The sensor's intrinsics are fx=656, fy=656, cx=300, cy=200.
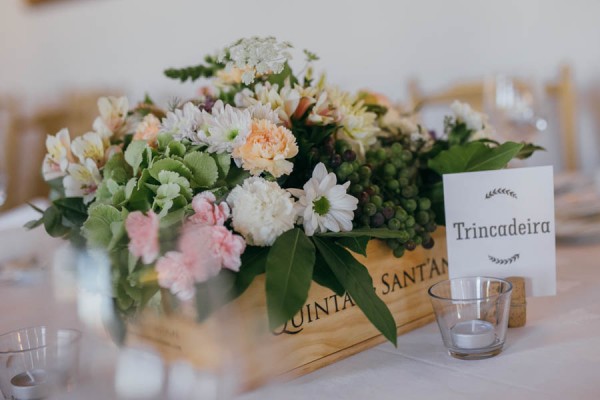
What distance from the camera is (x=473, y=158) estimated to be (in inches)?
30.6

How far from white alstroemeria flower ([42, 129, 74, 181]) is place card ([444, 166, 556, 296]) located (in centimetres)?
47

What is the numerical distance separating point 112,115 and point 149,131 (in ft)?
0.35

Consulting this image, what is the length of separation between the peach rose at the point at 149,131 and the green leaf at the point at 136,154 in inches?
1.0

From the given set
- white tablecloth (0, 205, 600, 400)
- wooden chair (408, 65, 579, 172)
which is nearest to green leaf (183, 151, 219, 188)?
white tablecloth (0, 205, 600, 400)

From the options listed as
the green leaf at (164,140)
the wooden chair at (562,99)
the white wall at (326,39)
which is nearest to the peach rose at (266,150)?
the green leaf at (164,140)

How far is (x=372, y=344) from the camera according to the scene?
721 mm

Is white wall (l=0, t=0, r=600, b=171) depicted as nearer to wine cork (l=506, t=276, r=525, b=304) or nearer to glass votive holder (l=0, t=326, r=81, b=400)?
wine cork (l=506, t=276, r=525, b=304)

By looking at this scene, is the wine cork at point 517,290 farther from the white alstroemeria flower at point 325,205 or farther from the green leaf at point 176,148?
the green leaf at point 176,148

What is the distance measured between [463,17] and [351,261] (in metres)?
1.84

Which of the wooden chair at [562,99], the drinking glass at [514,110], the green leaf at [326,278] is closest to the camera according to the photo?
the green leaf at [326,278]

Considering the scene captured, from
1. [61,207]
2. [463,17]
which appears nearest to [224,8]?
[463,17]

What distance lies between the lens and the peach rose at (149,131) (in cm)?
76

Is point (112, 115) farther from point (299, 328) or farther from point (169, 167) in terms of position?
point (299, 328)

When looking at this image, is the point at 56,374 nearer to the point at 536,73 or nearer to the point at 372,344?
the point at 372,344
